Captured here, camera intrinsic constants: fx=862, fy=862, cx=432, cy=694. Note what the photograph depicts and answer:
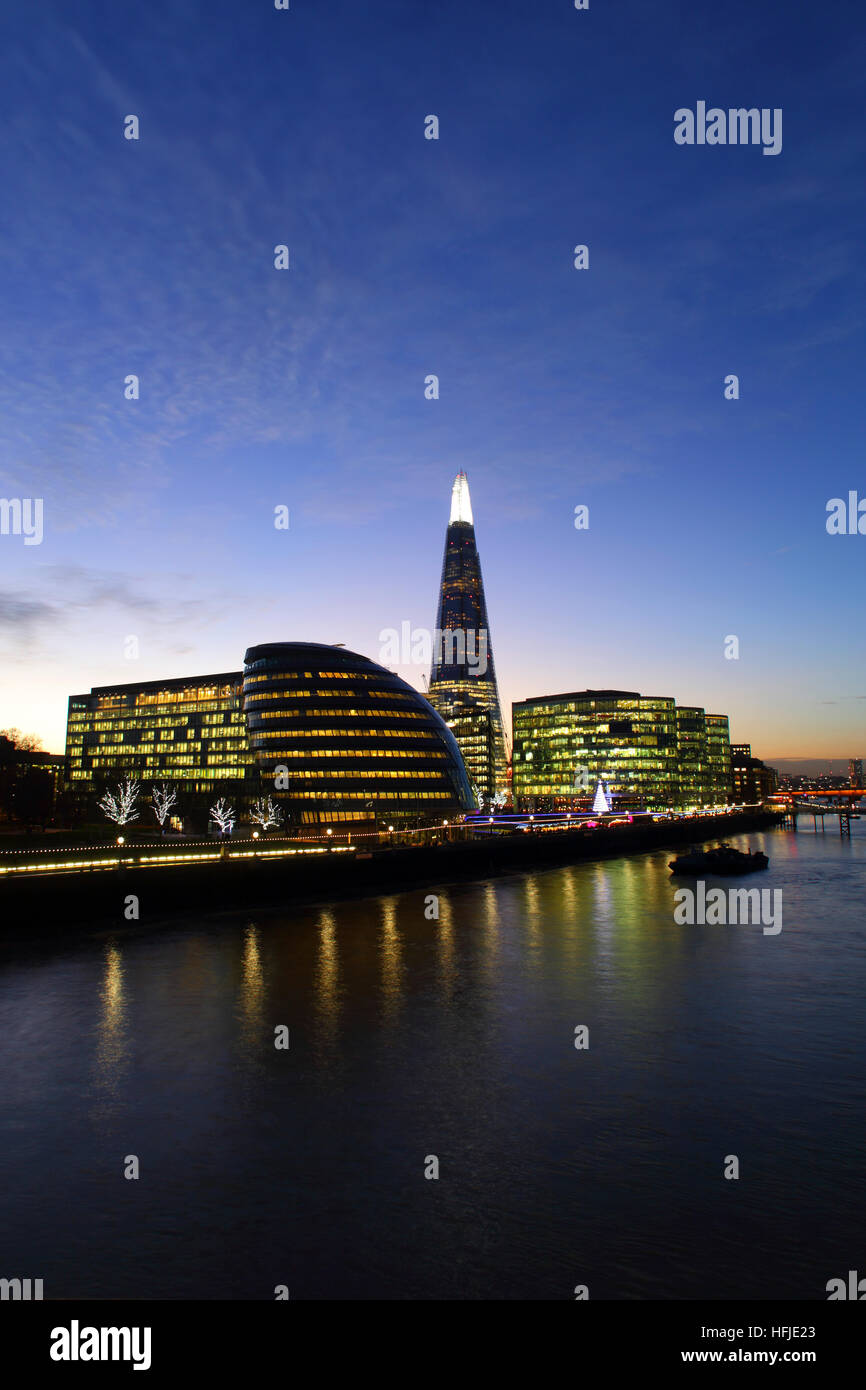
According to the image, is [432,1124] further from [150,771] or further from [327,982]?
[150,771]

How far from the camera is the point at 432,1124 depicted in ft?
66.6

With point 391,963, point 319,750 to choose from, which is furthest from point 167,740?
point 391,963

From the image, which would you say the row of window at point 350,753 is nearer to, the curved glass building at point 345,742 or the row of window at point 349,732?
the curved glass building at point 345,742

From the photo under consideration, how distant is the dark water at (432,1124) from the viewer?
1417 centimetres

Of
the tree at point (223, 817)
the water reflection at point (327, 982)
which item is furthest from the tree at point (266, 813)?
the water reflection at point (327, 982)

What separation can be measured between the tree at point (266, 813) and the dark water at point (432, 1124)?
69.1m

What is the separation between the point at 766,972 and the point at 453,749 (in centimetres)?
9846

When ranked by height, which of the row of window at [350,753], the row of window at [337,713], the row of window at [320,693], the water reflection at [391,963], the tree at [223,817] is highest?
the row of window at [320,693]

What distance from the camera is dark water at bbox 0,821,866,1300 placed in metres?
14.2

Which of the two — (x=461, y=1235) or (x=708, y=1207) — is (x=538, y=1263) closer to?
(x=461, y=1235)

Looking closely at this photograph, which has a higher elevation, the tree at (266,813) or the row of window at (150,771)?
the row of window at (150,771)

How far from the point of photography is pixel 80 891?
169 feet

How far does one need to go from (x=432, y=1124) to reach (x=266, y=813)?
3750 inches

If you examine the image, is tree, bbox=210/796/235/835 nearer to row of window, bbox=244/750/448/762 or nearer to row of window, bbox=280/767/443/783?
row of window, bbox=280/767/443/783
